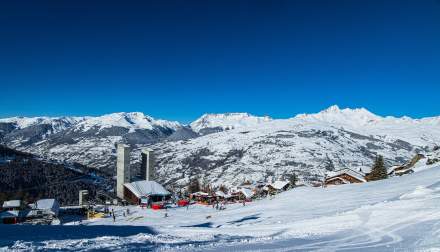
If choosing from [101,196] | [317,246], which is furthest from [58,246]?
[101,196]

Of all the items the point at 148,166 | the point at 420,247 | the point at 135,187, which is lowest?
the point at 420,247

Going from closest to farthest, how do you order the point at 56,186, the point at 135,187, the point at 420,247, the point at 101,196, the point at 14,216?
the point at 420,247 < the point at 14,216 < the point at 135,187 < the point at 101,196 < the point at 56,186

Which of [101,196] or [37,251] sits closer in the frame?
[37,251]

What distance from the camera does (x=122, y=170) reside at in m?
90.3

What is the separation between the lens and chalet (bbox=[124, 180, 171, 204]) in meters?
71.2

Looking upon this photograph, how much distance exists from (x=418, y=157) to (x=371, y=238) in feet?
228

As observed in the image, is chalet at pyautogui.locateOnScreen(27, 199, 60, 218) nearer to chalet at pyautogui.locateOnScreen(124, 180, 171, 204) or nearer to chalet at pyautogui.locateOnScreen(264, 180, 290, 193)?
chalet at pyautogui.locateOnScreen(124, 180, 171, 204)

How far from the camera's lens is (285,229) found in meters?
20.6

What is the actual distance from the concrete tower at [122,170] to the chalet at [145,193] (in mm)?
8371

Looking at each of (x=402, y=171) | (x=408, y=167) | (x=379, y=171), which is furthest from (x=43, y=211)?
(x=408, y=167)

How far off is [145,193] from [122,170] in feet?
67.7

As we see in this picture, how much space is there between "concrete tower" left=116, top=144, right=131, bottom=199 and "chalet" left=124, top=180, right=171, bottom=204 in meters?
8.37

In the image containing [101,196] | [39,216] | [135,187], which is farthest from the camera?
[101,196]

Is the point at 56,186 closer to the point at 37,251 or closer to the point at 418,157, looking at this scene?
the point at 418,157
